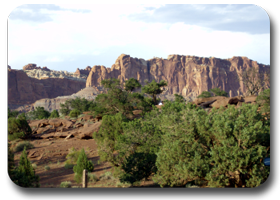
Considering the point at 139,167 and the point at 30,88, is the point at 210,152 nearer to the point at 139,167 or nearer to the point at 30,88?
the point at 139,167

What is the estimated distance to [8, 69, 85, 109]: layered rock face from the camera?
10756 cm

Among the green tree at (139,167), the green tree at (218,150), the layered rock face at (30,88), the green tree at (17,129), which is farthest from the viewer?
the layered rock face at (30,88)

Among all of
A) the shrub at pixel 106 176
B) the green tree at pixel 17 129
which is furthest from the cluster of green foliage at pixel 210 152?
the green tree at pixel 17 129

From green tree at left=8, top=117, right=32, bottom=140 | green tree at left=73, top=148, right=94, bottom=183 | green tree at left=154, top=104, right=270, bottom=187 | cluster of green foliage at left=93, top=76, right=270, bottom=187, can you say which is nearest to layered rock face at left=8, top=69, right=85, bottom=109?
green tree at left=8, top=117, right=32, bottom=140

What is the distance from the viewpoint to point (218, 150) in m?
6.67

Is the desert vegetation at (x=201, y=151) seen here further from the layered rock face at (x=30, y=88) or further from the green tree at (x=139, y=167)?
the layered rock face at (x=30, y=88)

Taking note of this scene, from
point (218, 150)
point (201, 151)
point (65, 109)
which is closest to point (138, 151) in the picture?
point (201, 151)

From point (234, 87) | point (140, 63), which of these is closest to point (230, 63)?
point (234, 87)

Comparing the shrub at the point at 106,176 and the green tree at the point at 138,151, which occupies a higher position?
the green tree at the point at 138,151

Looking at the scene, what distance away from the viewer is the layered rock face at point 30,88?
108m

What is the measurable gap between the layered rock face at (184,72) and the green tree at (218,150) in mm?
127826

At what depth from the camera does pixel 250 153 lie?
628 centimetres

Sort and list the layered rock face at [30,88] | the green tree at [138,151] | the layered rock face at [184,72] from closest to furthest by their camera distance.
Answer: the green tree at [138,151] → the layered rock face at [30,88] → the layered rock face at [184,72]

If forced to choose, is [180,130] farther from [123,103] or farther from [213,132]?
[123,103]
